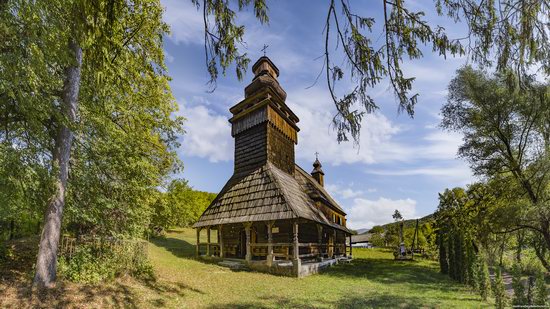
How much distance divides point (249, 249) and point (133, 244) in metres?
7.12

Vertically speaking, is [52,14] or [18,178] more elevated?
[52,14]

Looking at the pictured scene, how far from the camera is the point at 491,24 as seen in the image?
371 cm

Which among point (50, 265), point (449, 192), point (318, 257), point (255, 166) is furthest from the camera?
point (449, 192)

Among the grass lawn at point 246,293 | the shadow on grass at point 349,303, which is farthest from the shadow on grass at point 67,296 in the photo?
the shadow on grass at point 349,303

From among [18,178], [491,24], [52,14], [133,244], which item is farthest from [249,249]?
[491,24]

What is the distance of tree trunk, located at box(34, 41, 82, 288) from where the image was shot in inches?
309

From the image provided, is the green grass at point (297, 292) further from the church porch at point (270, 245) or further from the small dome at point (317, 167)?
the small dome at point (317, 167)

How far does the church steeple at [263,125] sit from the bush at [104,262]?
395 inches

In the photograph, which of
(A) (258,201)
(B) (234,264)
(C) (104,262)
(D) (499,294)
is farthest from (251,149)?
(D) (499,294)

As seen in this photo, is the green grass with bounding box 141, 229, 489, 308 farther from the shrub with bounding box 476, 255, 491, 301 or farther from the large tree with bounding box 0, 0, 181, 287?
the large tree with bounding box 0, 0, 181, 287

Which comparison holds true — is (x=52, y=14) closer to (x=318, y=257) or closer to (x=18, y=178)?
(x=18, y=178)

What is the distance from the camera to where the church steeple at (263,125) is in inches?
774

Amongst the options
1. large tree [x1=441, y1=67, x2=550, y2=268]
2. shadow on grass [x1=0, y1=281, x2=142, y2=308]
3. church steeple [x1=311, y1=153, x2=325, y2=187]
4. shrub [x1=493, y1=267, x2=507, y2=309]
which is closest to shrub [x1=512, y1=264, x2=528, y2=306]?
→ shrub [x1=493, y1=267, x2=507, y2=309]

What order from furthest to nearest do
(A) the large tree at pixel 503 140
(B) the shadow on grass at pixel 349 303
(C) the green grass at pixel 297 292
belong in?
(A) the large tree at pixel 503 140
(C) the green grass at pixel 297 292
(B) the shadow on grass at pixel 349 303
